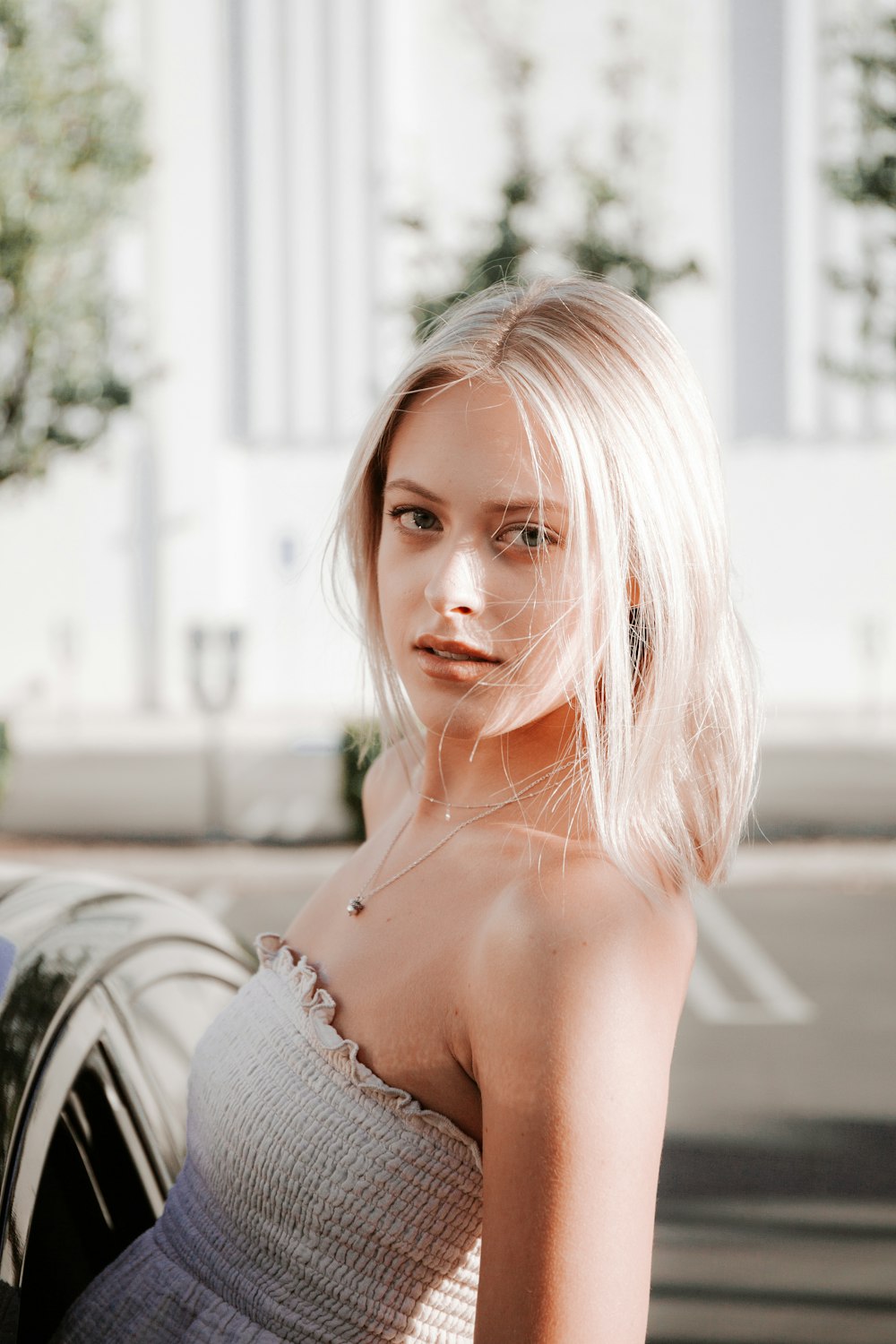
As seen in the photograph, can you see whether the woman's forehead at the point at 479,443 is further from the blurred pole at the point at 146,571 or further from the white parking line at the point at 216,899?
the blurred pole at the point at 146,571

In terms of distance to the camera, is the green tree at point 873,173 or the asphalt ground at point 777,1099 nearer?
the asphalt ground at point 777,1099

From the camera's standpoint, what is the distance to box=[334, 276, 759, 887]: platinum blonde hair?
1.23m

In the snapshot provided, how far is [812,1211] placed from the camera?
13.8ft

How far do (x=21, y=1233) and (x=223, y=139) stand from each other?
23.6 metres

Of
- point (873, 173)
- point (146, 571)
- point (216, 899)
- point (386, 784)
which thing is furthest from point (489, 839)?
point (146, 571)

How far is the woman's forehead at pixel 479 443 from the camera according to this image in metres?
1.24

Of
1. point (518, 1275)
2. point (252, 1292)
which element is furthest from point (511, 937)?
point (252, 1292)

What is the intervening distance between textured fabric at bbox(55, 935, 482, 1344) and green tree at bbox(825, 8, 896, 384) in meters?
10.1

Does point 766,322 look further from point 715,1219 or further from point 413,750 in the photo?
point 413,750

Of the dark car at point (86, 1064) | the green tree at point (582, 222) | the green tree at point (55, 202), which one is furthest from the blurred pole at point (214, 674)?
the dark car at point (86, 1064)

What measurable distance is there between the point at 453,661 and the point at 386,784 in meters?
0.56

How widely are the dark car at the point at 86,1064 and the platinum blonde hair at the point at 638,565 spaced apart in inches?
24.8

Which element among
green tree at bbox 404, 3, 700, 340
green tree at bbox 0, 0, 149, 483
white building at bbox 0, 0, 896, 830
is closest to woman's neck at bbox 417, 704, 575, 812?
green tree at bbox 404, 3, 700, 340

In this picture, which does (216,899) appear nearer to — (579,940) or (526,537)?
(526,537)
